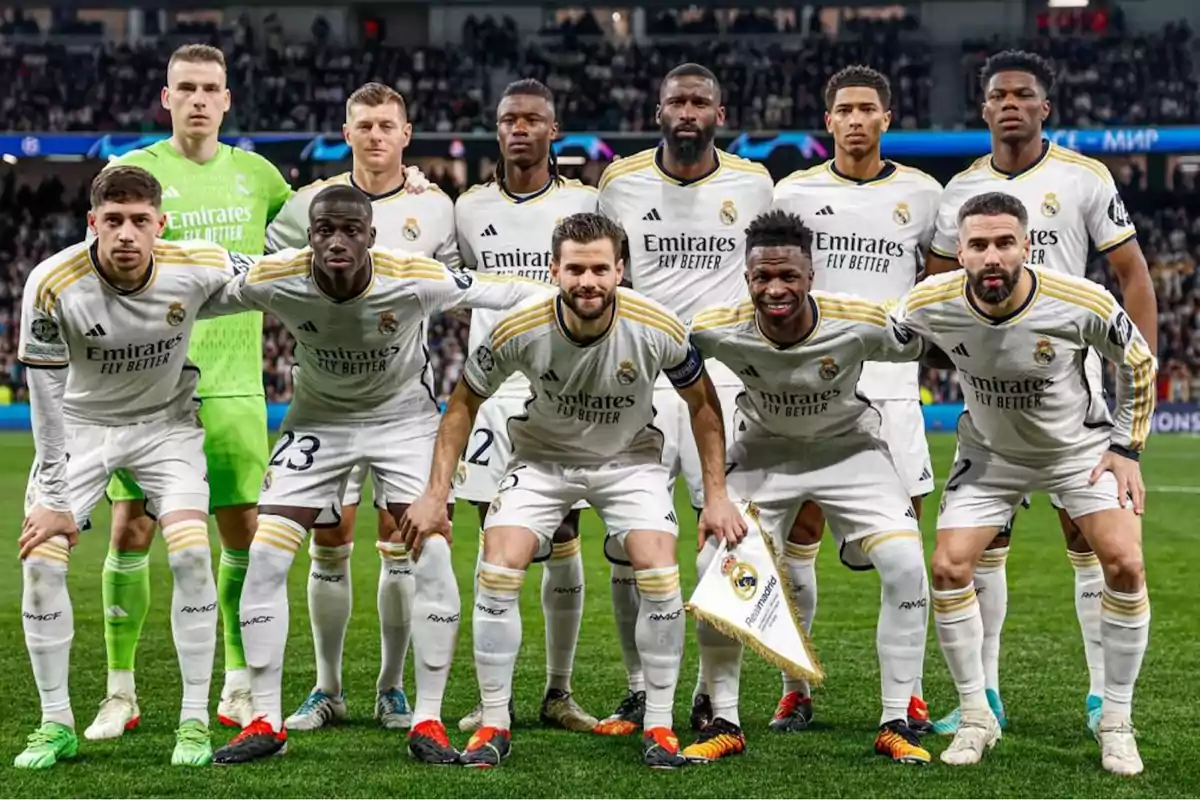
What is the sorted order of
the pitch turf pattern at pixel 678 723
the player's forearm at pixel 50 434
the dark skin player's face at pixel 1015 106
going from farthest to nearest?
the dark skin player's face at pixel 1015 106
the player's forearm at pixel 50 434
the pitch turf pattern at pixel 678 723

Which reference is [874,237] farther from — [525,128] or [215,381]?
[215,381]

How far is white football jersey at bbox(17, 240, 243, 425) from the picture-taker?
5301mm

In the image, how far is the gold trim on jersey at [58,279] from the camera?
5.29m

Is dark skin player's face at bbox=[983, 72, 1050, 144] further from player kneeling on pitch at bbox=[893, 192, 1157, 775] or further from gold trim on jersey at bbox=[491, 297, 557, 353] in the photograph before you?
gold trim on jersey at bbox=[491, 297, 557, 353]

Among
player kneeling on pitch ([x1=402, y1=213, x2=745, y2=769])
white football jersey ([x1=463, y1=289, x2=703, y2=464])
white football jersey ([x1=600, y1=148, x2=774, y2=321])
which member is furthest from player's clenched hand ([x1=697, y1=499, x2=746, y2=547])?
white football jersey ([x1=600, y1=148, x2=774, y2=321])

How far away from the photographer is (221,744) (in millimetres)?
5688

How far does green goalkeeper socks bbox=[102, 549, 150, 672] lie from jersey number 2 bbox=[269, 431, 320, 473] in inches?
35.1

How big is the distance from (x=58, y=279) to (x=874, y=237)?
10.1ft

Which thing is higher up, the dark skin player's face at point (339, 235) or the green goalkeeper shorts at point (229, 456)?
the dark skin player's face at point (339, 235)

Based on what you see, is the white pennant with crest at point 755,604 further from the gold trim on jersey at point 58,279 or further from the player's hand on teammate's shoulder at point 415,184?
the gold trim on jersey at point 58,279

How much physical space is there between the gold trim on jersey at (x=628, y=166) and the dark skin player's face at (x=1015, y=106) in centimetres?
136

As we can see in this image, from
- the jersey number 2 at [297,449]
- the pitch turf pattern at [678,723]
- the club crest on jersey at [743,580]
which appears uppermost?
the jersey number 2 at [297,449]

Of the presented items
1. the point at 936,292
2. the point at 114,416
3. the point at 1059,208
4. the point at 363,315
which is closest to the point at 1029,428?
the point at 936,292

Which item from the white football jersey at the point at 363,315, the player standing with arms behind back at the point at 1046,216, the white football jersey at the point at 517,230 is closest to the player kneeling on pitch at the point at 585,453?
the white football jersey at the point at 363,315
